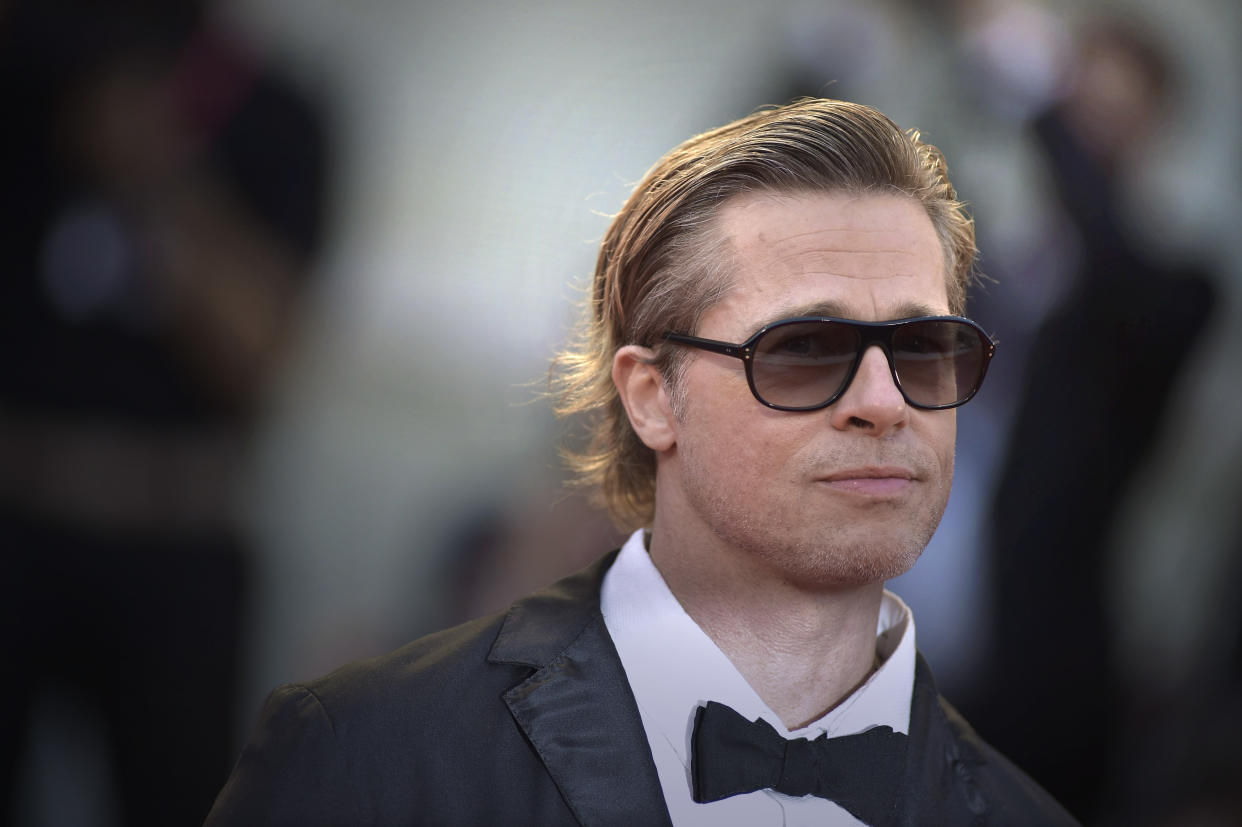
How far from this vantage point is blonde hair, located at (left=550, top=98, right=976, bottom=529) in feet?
Answer: 6.27

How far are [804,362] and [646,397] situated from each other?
0.41 m

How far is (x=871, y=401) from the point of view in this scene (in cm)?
170

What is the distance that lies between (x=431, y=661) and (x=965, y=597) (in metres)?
2.18

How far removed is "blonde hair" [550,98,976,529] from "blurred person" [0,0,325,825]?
0.94 meters

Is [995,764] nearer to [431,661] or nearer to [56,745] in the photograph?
[431,661]

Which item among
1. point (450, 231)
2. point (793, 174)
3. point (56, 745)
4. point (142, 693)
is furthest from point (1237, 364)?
point (56, 745)

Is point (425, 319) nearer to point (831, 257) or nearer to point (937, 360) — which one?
point (831, 257)

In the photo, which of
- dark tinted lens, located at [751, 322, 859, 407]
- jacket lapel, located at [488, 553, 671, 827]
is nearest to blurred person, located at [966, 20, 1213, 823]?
dark tinted lens, located at [751, 322, 859, 407]

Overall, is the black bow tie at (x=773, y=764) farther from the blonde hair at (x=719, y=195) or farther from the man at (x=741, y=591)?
the blonde hair at (x=719, y=195)

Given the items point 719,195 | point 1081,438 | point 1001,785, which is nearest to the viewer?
point 719,195

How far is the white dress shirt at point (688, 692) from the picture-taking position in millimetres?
1718

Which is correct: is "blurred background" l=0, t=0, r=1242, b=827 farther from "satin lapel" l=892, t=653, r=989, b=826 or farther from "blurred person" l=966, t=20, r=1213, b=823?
"satin lapel" l=892, t=653, r=989, b=826

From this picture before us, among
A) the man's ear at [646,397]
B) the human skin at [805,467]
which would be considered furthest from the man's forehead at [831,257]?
the man's ear at [646,397]

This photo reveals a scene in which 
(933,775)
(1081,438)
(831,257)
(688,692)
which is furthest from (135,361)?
(1081,438)
